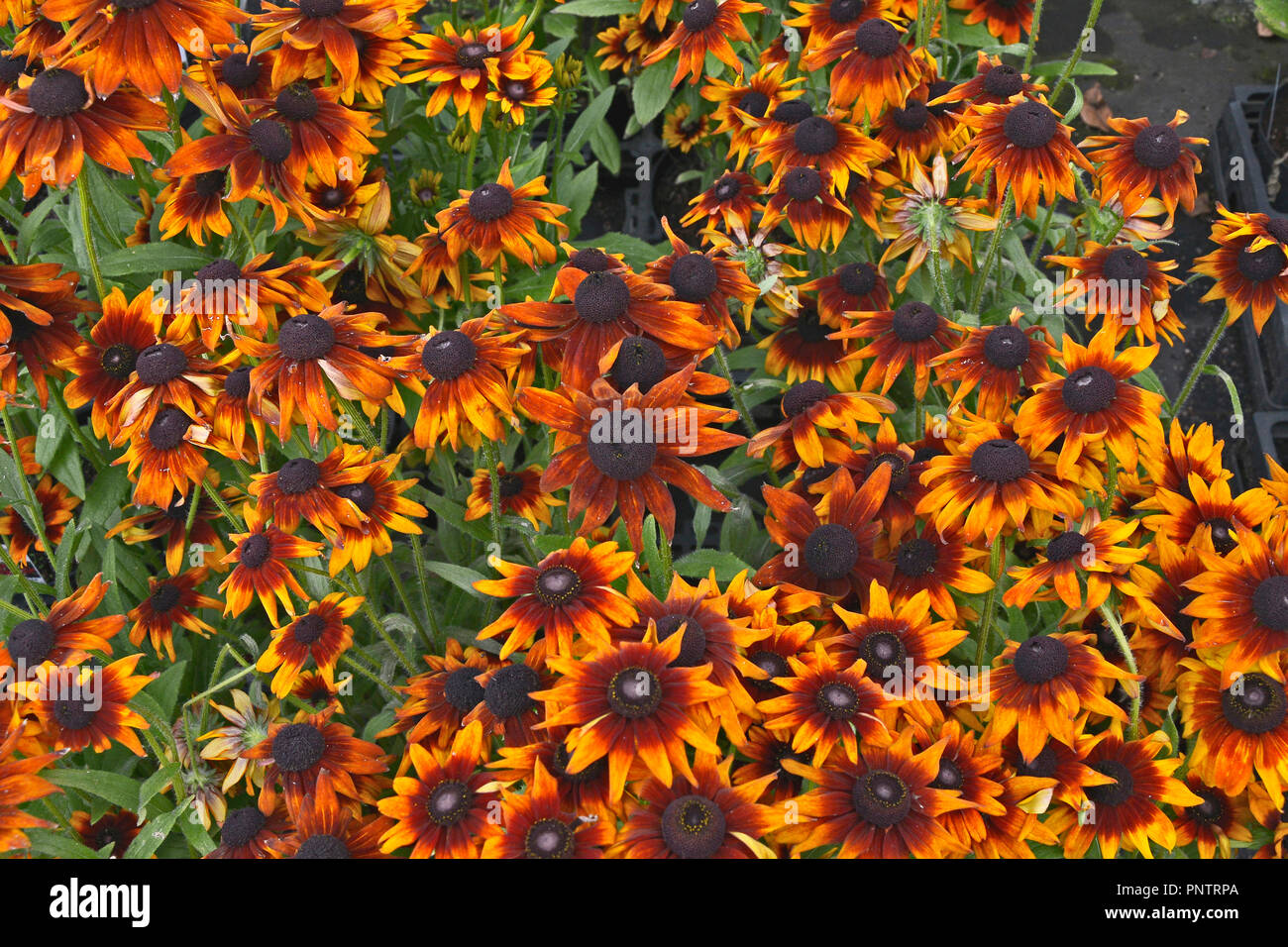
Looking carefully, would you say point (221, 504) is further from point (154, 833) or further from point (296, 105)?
point (296, 105)

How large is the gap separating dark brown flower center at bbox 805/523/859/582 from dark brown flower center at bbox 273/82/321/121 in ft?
3.58

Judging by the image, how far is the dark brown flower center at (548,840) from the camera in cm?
108

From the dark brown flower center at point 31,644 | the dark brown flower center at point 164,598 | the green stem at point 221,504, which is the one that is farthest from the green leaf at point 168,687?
the dark brown flower center at point 31,644

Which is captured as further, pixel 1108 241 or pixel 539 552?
pixel 1108 241

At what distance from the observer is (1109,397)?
4.28 ft

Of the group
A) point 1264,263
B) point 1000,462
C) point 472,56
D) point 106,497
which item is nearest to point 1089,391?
point 1000,462

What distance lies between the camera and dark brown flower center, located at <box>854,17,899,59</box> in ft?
5.97

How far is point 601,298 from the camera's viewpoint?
4.18ft

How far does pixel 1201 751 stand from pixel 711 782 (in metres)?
0.69

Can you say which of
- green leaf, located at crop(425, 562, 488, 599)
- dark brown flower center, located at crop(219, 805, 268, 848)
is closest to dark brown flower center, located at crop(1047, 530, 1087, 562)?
green leaf, located at crop(425, 562, 488, 599)

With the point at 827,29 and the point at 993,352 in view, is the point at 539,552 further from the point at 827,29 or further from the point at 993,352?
the point at 827,29

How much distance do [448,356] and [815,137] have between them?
0.90 meters

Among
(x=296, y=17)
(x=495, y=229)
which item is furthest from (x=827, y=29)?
(x=296, y=17)

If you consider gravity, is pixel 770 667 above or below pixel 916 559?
below
